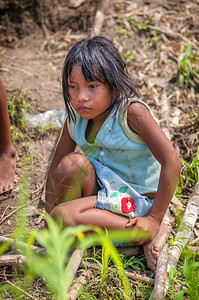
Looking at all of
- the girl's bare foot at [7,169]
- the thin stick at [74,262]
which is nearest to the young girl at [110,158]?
the thin stick at [74,262]

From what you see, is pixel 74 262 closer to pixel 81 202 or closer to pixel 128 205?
pixel 81 202

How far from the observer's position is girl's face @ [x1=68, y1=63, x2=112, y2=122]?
2.14 meters

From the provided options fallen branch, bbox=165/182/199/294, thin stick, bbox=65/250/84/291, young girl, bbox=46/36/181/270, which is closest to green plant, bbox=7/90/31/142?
young girl, bbox=46/36/181/270

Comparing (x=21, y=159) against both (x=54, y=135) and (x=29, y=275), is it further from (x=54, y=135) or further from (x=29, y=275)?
(x=29, y=275)

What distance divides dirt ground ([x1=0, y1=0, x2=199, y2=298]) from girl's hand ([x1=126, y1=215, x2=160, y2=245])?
71 cm

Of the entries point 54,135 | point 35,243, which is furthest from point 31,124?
point 35,243

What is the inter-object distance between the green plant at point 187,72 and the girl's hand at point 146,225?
200 centimetres

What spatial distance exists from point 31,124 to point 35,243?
139cm

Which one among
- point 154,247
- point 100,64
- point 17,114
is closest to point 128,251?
point 154,247

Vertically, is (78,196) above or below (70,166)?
below

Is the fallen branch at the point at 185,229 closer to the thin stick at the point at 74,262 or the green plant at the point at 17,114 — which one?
the thin stick at the point at 74,262

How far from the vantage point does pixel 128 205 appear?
89.2 inches

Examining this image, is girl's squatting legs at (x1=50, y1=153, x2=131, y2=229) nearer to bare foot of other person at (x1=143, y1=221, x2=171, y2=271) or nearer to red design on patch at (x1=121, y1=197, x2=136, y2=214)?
red design on patch at (x1=121, y1=197, x2=136, y2=214)

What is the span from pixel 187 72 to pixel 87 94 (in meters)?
1.96
